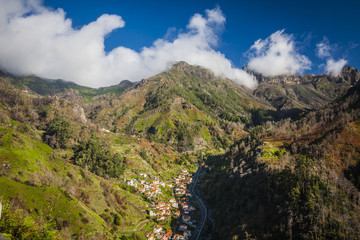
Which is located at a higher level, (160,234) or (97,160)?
(97,160)

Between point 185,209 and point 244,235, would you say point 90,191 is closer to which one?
point 185,209

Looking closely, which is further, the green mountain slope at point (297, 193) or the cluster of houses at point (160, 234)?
the cluster of houses at point (160, 234)

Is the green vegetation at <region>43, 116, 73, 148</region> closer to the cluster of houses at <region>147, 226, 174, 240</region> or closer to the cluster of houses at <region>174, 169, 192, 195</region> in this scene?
the cluster of houses at <region>174, 169, 192, 195</region>

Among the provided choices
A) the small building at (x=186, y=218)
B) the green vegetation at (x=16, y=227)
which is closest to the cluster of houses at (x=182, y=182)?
the small building at (x=186, y=218)

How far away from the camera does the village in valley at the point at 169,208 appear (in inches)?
3349

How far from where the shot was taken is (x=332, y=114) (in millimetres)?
141000

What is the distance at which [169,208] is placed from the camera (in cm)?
10600

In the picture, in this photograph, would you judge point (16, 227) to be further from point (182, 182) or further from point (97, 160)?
point (182, 182)

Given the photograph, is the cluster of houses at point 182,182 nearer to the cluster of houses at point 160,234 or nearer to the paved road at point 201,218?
the paved road at point 201,218

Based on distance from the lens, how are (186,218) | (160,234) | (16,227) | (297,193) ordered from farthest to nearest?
(186,218) < (160,234) < (297,193) < (16,227)

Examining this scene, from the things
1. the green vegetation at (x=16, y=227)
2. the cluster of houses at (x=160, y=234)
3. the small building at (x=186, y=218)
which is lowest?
the cluster of houses at (x=160, y=234)

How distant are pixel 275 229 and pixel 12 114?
17291cm

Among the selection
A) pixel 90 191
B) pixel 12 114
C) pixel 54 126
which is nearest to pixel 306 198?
pixel 90 191

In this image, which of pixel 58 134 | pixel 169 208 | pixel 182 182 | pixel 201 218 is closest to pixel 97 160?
pixel 58 134
